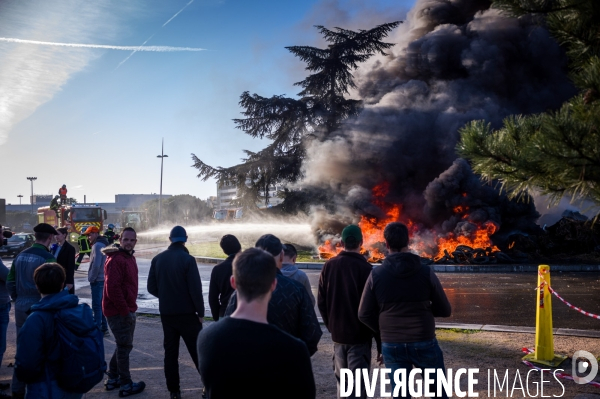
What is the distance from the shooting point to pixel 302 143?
30.0 metres

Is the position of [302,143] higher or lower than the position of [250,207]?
higher

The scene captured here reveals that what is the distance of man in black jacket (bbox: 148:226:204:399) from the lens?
5.12 m

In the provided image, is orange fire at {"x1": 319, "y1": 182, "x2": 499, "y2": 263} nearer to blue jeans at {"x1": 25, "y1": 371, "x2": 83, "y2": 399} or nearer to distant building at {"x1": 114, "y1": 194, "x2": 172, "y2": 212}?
blue jeans at {"x1": 25, "y1": 371, "x2": 83, "y2": 399}

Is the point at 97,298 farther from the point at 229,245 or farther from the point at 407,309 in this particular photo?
the point at 407,309

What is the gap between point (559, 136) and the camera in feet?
14.5

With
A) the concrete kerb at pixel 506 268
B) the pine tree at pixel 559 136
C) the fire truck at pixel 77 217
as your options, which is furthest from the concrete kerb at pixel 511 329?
the fire truck at pixel 77 217

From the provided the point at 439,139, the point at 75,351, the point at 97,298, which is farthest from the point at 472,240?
the point at 75,351

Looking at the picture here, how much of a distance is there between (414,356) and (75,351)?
2.38 m

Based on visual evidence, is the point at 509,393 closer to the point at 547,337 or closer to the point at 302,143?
the point at 547,337

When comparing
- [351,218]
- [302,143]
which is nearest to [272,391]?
[351,218]

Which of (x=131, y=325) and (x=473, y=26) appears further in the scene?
(x=473, y=26)

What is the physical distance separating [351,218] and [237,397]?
Result: 21.4m

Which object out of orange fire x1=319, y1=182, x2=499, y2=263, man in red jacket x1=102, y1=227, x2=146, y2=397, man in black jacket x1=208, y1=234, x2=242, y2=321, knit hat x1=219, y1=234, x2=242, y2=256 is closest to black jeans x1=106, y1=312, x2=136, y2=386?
man in red jacket x1=102, y1=227, x2=146, y2=397

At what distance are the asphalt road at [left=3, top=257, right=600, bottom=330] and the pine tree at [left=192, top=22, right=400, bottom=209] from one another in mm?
14335
